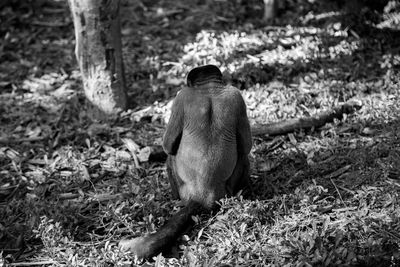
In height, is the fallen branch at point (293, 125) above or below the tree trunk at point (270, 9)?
below

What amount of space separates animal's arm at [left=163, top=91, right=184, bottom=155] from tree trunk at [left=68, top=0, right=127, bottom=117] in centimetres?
206

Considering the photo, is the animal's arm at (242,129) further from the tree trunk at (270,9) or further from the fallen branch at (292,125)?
the tree trunk at (270,9)

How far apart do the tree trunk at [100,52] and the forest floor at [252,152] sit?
0.29 meters

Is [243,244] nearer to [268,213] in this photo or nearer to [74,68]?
[268,213]

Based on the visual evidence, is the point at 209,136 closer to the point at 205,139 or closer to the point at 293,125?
the point at 205,139

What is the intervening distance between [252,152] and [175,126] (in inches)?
56.2

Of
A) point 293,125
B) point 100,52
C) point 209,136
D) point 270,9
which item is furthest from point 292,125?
point 270,9

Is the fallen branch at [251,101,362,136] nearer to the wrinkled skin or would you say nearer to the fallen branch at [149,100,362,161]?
the fallen branch at [149,100,362,161]

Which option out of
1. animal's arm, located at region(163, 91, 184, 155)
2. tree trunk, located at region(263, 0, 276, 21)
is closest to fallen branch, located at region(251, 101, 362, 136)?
animal's arm, located at region(163, 91, 184, 155)

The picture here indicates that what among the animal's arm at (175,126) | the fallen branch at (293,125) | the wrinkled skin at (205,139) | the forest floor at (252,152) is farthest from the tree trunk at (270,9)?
the animal's arm at (175,126)

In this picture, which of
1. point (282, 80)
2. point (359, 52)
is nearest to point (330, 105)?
point (282, 80)

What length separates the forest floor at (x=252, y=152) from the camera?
4113 mm

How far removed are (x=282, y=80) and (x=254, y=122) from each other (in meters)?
1.04

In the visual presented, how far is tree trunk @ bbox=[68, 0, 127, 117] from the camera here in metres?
5.91
